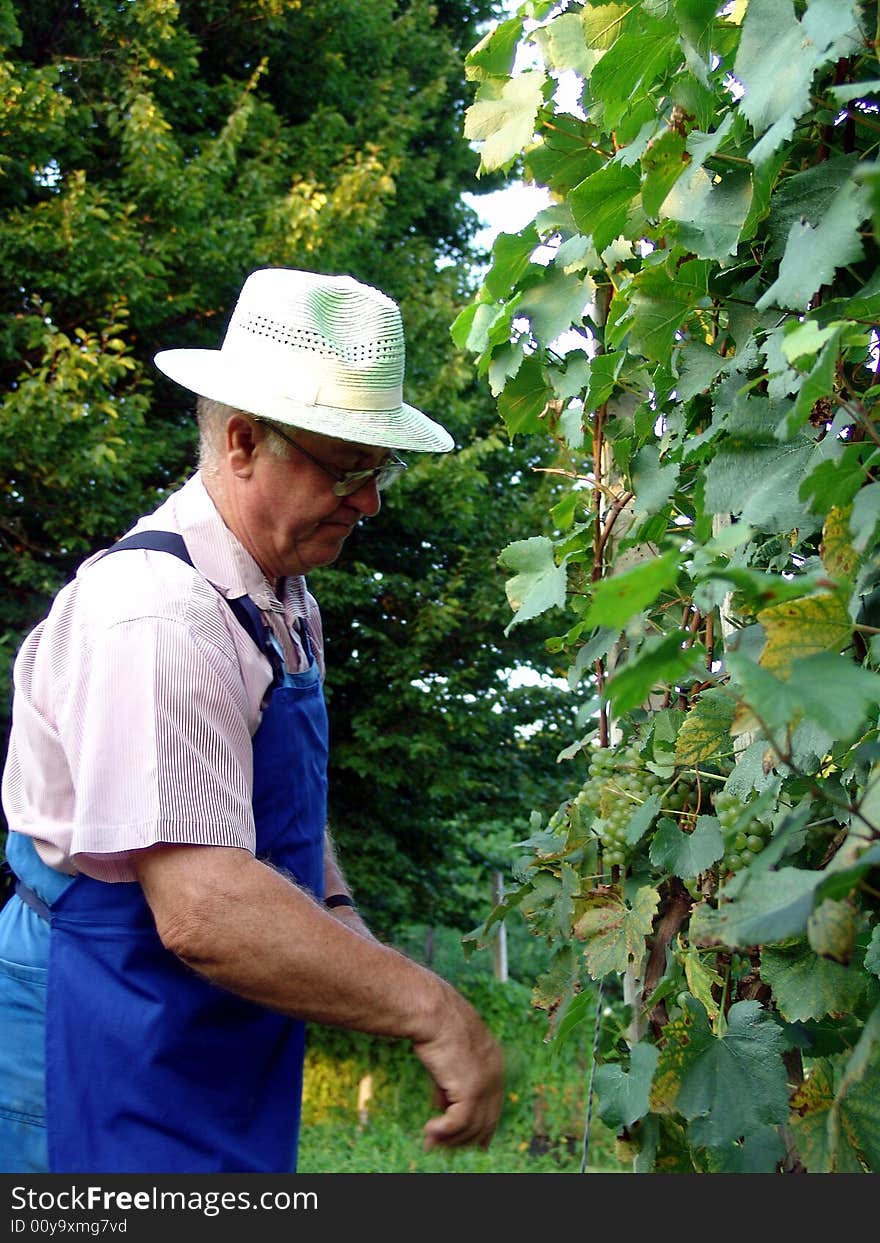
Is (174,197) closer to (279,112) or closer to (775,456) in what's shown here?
(279,112)

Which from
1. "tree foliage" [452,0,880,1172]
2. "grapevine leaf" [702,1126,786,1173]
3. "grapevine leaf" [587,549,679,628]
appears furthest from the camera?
"grapevine leaf" [702,1126,786,1173]

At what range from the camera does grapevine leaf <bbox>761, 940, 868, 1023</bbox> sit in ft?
4.34

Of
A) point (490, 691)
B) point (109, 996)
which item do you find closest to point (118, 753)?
point (109, 996)

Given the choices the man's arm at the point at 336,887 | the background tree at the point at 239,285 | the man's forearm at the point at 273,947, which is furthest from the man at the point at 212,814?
the background tree at the point at 239,285

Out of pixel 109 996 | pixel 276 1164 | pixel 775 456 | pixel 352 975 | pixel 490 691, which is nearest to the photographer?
pixel 775 456

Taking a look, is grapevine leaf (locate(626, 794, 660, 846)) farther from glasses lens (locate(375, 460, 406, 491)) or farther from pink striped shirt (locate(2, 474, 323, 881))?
glasses lens (locate(375, 460, 406, 491))

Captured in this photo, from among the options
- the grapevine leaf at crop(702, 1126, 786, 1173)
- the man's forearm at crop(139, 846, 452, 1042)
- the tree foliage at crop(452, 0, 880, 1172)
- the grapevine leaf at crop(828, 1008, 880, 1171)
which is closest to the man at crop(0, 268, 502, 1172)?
the man's forearm at crop(139, 846, 452, 1042)

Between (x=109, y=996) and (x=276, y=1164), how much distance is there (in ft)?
1.17

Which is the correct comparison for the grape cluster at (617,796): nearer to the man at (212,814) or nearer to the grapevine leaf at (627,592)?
the man at (212,814)

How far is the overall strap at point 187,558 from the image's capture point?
1869 mm

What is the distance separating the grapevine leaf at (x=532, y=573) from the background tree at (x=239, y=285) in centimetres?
499

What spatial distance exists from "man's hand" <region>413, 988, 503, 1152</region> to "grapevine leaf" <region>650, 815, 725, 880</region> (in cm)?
32

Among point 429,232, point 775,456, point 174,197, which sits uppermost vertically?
point 775,456

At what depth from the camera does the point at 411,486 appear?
866 centimetres
